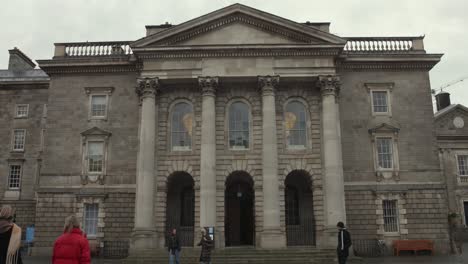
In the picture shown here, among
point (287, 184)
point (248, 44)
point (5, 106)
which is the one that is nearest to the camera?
point (248, 44)

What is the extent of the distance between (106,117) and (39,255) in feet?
30.8

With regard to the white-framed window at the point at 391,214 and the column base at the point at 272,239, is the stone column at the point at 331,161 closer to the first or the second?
the column base at the point at 272,239

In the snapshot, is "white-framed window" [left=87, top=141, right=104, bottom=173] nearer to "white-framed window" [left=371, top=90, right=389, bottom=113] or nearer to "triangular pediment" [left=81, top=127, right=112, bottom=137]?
"triangular pediment" [left=81, top=127, right=112, bottom=137]

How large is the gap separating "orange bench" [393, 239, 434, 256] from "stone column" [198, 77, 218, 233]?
10929 millimetres

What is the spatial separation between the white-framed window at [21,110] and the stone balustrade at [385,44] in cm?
2722

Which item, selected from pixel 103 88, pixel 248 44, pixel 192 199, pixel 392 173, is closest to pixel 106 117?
pixel 103 88

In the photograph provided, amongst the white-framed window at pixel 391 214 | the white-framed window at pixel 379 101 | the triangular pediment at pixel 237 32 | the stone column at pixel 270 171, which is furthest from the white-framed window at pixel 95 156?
the white-framed window at pixel 379 101

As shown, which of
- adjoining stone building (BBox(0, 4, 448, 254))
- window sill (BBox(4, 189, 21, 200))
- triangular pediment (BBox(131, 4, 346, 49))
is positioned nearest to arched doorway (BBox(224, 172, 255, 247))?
adjoining stone building (BBox(0, 4, 448, 254))

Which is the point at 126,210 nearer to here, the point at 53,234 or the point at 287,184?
the point at 53,234

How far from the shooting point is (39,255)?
1155 inches

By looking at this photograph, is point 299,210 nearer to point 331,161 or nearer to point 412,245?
point 331,161

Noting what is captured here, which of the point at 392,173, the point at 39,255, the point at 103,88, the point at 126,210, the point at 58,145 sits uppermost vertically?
the point at 103,88

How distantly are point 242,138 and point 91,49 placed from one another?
12054 millimetres

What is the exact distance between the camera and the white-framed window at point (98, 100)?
3150cm
